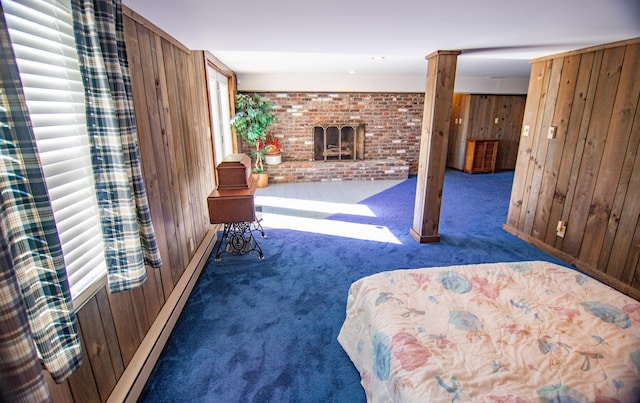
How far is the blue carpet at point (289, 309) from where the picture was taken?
1645 millimetres

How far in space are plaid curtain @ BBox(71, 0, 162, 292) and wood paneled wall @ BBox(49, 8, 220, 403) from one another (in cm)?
23

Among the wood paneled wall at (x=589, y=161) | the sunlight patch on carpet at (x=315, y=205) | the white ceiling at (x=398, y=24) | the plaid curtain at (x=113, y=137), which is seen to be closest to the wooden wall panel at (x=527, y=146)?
the wood paneled wall at (x=589, y=161)

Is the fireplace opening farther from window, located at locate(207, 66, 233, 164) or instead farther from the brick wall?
window, located at locate(207, 66, 233, 164)

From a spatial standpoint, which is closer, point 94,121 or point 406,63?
point 94,121

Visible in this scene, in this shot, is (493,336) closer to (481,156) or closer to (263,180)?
(263,180)

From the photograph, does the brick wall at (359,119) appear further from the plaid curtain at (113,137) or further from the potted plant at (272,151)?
the plaid curtain at (113,137)

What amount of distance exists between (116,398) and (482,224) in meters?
3.89

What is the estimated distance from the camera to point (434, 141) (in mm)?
3104

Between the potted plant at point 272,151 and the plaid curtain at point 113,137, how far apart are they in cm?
453

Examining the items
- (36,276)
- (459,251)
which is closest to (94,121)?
(36,276)

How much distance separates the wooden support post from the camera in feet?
9.57

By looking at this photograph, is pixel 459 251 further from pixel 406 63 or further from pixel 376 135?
pixel 376 135

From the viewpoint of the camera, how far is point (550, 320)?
1.38m

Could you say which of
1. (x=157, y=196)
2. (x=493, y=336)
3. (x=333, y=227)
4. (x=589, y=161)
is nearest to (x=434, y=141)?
(x=589, y=161)
